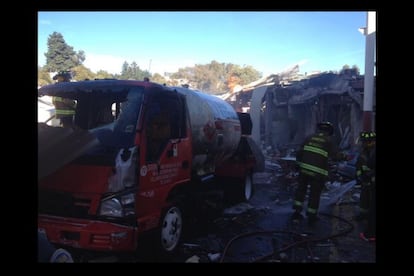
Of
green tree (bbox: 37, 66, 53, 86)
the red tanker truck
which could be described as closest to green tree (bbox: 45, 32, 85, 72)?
green tree (bbox: 37, 66, 53, 86)

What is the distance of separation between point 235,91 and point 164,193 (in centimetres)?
1423

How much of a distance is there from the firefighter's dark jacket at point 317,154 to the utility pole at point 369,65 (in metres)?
5.30

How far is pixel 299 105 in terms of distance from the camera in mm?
17016

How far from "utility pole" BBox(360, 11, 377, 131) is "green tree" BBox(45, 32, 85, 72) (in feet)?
32.2

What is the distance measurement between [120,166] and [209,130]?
2.33 metres

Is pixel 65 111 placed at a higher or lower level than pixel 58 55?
lower

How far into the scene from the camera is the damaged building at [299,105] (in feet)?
45.7

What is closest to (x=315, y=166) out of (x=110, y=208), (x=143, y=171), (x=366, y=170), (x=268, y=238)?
(x=366, y=170)

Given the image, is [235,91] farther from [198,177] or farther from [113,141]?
[113,141]

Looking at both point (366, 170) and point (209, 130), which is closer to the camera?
point (366, 170)

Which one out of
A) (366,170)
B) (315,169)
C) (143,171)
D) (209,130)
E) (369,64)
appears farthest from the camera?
(369,64)

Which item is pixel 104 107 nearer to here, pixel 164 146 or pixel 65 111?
pixel 65 111

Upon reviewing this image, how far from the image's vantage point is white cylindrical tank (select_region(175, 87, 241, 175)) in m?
5.57
